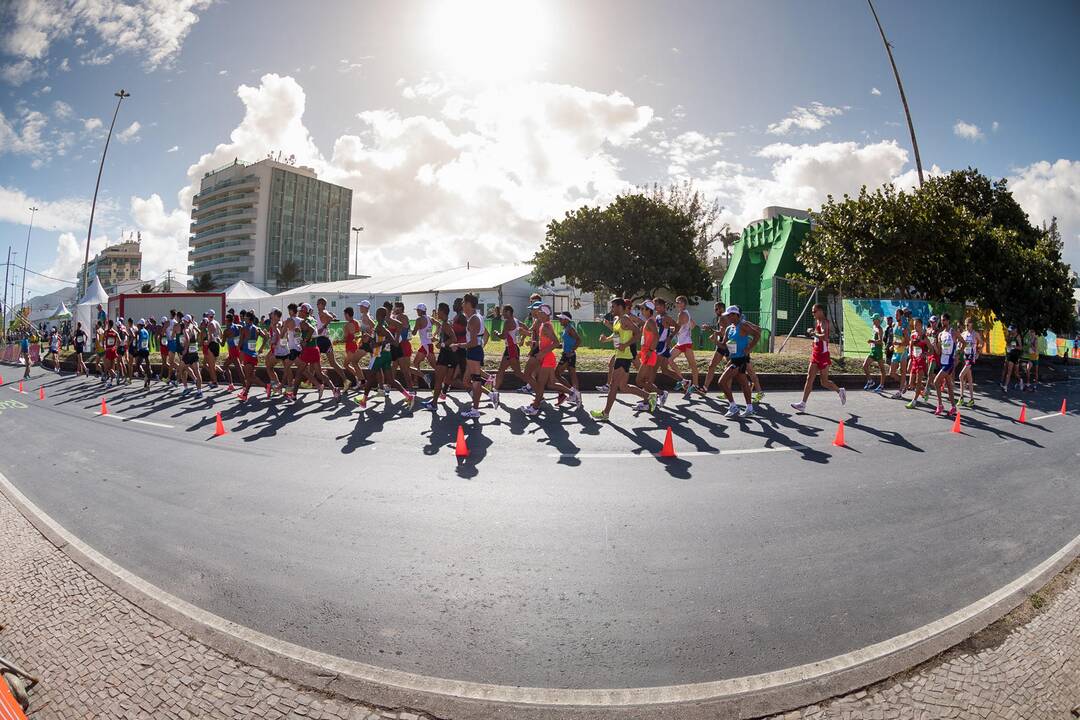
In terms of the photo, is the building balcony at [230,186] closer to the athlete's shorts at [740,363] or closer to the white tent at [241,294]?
the white tent at [241,294]

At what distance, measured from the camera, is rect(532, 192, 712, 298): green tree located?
34156mm

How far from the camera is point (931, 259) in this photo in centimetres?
1797

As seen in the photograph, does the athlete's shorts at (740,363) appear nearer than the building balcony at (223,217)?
Yes

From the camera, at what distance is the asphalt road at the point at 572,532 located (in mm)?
2947

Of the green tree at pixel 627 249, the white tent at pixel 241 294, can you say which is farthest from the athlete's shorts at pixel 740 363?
the white tent at pixel 241 294

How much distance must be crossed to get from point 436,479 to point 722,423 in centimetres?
497

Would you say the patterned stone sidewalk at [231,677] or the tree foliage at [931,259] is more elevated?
the tree foliage at [931,259]

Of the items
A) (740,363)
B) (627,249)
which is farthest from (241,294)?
(740,363)

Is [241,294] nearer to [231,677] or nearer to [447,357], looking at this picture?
[447,357]

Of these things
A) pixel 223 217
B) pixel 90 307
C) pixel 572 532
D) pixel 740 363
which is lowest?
pixel 572 532

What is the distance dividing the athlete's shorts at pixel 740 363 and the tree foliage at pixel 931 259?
38.8 feet

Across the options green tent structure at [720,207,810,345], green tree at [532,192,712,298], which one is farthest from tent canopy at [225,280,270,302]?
green tent structure at [720,207,810,345]

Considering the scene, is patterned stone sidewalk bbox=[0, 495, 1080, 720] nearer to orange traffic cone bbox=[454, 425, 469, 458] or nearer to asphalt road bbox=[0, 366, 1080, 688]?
asphalt road bbox=[0, 366, 1080, 688]

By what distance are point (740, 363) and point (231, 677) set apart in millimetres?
8269
